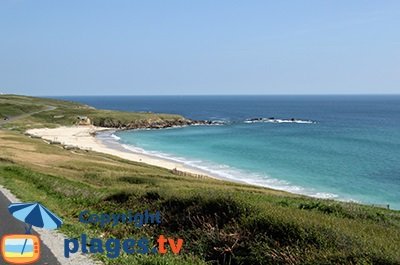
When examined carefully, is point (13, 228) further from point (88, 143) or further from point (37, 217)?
point (88, 143)

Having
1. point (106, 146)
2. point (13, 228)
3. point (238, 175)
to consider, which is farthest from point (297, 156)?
point (13, 228)

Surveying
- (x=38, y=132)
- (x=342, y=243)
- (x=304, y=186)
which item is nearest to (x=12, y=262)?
(x=342, y=243)

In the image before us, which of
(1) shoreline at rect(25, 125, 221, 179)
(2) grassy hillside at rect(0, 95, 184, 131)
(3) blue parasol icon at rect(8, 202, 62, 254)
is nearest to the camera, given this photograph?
(3) blue parasol icon at rect(8, 202, 62, 254)

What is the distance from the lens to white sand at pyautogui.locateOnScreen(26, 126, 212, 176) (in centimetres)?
7100

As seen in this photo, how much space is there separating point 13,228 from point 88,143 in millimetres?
88159

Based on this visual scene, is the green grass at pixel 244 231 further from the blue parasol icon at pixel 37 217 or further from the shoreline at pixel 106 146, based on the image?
the shoreline at pixel 106 146

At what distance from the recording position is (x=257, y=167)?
71.8 metres

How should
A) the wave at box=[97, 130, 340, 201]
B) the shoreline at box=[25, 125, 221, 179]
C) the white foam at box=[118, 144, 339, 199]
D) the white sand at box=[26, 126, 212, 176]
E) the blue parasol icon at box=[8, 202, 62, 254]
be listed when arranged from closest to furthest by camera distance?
the blue parasol icon at box=[8, 202, 62, 254] < the white foam at box=[118, 144, 339, 199] < the wave at box=[97, 130, 340, 201] < the shoreline at box=[25, 125, 221, 179] < the white sand at box=[26, 126, 212, 176]

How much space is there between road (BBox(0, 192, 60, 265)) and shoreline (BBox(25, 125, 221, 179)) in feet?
126

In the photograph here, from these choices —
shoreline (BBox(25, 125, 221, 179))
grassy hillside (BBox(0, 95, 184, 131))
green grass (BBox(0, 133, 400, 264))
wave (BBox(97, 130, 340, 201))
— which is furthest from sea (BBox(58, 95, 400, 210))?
green grass (BBox(0, 133, 400, 264))

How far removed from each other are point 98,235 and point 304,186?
46.1 m

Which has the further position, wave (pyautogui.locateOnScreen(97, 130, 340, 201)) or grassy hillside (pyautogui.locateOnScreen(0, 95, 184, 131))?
grassy hillside (pyautogui.locateOnScreen(0, 95, 184, 131))

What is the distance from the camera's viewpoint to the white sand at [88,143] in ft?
233

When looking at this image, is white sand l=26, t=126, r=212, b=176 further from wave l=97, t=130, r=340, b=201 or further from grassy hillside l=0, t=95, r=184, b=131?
grassy hillside l=0, t=95, r=184, b=131
